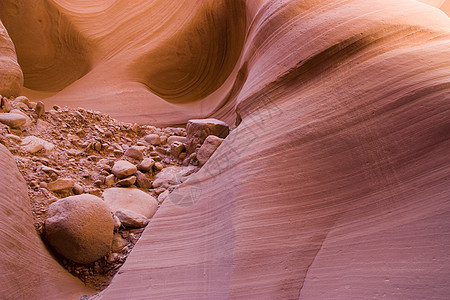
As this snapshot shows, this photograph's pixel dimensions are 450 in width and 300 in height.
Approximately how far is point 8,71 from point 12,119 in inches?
32.4

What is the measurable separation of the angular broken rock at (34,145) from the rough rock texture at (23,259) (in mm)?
318

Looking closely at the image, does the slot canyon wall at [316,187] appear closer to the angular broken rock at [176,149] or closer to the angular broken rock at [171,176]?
the angular broken rock at [171,176]

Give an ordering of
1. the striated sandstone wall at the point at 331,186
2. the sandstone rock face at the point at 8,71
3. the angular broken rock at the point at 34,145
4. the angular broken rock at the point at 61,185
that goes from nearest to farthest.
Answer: the striated sandstone wall at the point at 331,186 < the angular broken rock at the point at 61,185 < the angular broken rock at the point at 34,145 < the sandstone rock face at the point at 8,71

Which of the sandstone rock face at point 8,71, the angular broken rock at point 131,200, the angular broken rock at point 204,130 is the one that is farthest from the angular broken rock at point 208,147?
the sandstone rock face at point 8,71

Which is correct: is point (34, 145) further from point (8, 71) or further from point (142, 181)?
point (8, 71)

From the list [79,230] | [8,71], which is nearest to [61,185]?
[79,230]

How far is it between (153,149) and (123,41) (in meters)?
1.76

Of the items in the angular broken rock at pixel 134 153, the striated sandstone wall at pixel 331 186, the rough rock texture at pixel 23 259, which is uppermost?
the striated sandstone wall at pixel 331 186

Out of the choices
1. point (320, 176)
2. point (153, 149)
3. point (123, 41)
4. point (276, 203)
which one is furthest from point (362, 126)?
point (123, 41)

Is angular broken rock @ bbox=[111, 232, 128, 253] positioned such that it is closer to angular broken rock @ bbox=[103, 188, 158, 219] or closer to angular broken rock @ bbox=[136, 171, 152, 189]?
angular broken rock @ bbox=[103, 188, 158, 219]

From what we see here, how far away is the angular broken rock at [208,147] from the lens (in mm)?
1823

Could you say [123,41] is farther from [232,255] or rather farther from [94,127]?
[232,255]

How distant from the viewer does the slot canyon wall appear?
857 mm

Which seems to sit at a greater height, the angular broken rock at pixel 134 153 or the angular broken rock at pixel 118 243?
the angular broken rock at pixel 134 153
